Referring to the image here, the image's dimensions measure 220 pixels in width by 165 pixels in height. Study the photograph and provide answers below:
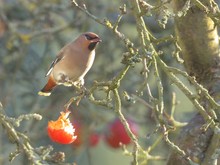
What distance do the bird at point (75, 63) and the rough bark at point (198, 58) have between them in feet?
2.19

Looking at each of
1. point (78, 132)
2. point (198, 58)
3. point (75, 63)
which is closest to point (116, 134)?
point (78, 132)

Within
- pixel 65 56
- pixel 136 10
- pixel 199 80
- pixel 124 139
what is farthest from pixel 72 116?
pixel 136 10

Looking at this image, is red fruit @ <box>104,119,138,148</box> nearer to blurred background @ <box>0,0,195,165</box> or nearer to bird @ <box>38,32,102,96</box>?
blurred background @ <box>0,0,195,165</box>

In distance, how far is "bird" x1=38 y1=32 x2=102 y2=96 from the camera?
3.27m

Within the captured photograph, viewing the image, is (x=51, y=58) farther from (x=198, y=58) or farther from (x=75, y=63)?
(x=198, y=58)

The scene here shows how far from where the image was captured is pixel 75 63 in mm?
3332

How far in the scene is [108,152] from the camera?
756 cm

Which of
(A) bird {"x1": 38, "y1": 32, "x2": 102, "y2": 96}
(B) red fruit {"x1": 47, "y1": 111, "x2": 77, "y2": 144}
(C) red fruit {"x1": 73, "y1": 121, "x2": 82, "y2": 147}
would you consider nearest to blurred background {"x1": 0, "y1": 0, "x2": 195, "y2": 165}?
(C) red fruit {"x1": 73, "y1": 121, "x2": 82, "y2": 147}

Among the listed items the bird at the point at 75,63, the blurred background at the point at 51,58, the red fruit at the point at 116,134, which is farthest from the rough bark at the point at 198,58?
the red fruit at the point at 116,134

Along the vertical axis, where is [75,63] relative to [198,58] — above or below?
below

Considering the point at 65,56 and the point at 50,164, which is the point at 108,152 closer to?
the point at 65,56

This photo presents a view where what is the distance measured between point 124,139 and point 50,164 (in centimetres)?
228

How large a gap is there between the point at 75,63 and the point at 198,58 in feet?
2.64

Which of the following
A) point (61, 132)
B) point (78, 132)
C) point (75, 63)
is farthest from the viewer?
point (78, 132)
